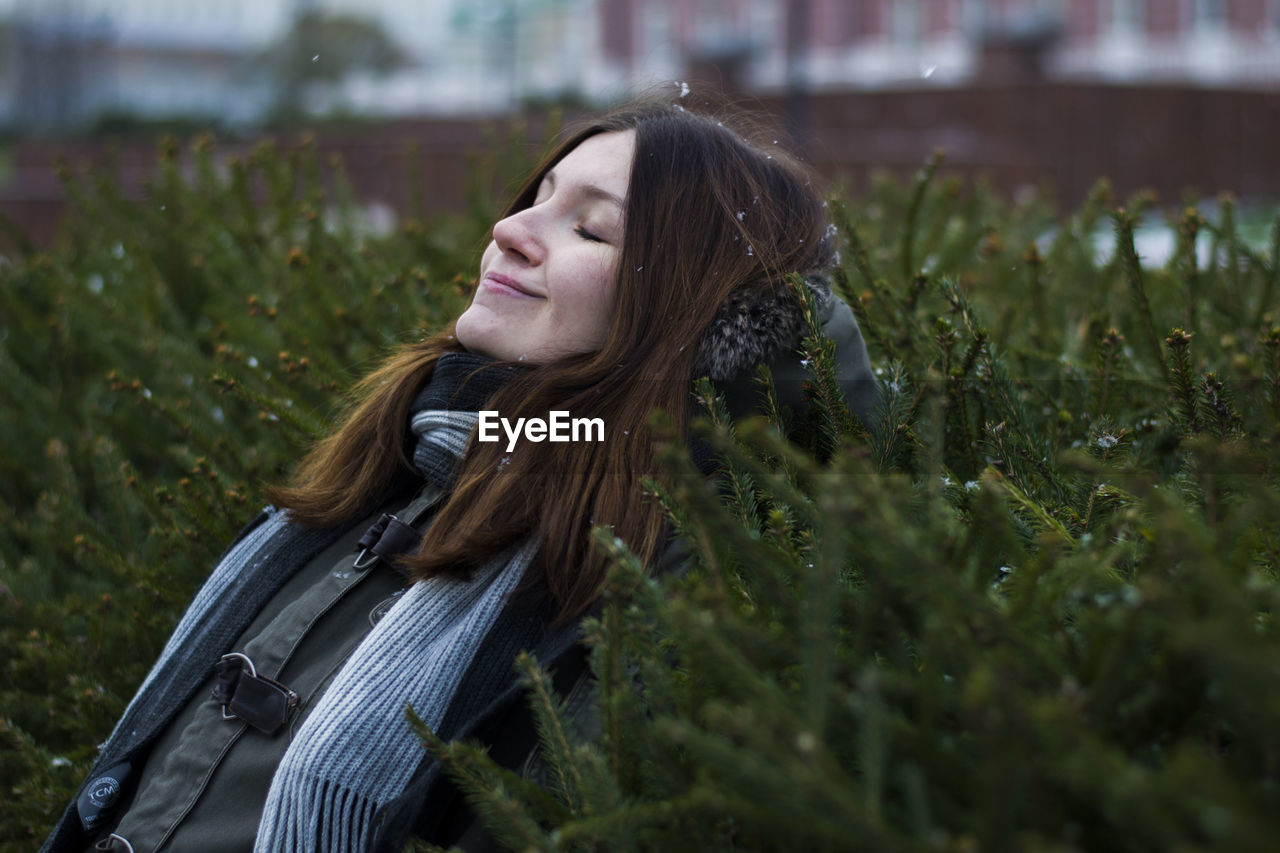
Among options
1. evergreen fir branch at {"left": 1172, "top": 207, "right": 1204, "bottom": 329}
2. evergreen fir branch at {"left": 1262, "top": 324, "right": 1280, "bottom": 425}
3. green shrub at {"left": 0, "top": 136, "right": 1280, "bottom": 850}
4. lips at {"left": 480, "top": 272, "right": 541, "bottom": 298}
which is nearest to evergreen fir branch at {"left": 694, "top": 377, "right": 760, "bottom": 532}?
green shrub at {"left": 0, "top": 136, "right": 1280, "bottom": 850}

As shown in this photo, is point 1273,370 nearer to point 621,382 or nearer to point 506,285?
point 621,382

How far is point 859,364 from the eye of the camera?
6.38ft

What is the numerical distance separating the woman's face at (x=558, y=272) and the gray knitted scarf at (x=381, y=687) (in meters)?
0.08

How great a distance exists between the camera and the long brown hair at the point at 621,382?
5.74 feet

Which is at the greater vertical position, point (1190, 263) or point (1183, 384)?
point (1190, 263)

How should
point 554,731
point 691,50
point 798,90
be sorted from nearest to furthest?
point 554,731 < point 798,90 < point 691,50

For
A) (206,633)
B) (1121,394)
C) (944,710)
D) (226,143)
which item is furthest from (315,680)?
(226,143)

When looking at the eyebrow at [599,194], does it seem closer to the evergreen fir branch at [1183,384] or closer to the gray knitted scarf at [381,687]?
the gray knitted scarf at [381,687]

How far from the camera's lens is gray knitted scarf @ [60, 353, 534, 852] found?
1614mm

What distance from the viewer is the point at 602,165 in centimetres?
211

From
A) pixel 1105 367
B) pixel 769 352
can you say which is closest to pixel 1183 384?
pixel 1105 367

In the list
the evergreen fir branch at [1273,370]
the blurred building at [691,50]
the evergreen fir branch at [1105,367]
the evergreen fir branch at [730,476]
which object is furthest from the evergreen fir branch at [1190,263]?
Result: the blurred building at [691,50]

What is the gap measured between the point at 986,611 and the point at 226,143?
12881 mm

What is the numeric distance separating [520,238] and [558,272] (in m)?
0.12
